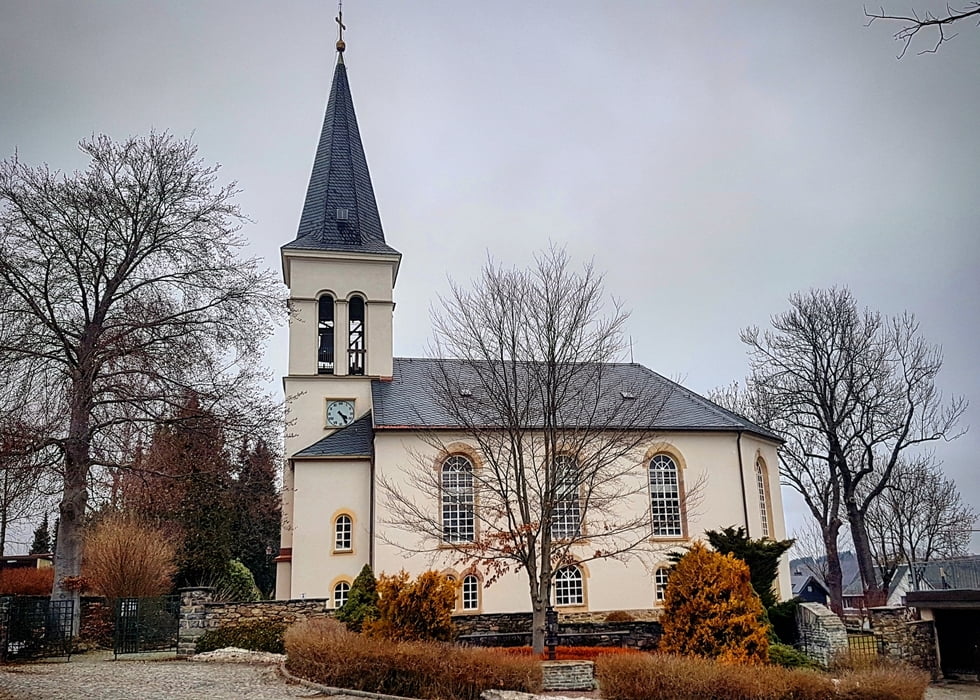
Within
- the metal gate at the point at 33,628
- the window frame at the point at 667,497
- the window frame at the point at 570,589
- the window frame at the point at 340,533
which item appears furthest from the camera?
the window frame at the point at 667,497

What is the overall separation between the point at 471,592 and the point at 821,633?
11.4m

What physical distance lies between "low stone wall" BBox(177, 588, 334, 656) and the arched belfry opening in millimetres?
10939

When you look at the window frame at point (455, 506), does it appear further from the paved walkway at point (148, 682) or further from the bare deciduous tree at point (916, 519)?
the bare deciduous tree at point (916, 519)

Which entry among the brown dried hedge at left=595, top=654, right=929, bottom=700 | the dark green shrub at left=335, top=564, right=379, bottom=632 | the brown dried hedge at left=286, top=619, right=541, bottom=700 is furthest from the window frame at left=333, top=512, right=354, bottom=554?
the brown dried hedge at left=595, top=654, right=929, bottom=700

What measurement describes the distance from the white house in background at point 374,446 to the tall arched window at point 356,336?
0.04 m

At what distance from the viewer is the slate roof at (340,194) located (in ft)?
99.0

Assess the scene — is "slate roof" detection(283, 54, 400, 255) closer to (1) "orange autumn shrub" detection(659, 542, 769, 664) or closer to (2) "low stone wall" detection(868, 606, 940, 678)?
(1) "orange autumn shrub" detection(659, 542, 769, 664)

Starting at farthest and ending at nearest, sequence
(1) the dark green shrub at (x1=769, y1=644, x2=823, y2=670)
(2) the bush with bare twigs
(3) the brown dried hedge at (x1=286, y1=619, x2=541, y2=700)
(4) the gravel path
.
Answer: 1. (2) the bush with bare twigs
2. (1) the dark green shrub at (x1=769, y1=644, x2=823, y2=670)
3. (3) the brown dried hedge at (x1=286, y1=619, x2=541, y2=700)
4. (4) the gravel path

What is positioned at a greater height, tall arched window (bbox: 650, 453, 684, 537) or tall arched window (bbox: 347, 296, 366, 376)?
tall arched window (bbox: 347, 296, 366, 376)

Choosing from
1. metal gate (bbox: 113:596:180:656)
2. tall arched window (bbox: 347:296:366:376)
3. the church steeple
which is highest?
the church steeple

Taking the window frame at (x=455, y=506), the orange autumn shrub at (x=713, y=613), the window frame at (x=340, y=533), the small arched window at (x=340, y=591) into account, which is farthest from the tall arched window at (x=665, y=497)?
the orange autumn shrub at (x=713, y=613)

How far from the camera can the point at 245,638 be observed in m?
18.9

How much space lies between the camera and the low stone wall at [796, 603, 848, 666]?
1714cm

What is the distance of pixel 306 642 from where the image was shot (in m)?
14.4
